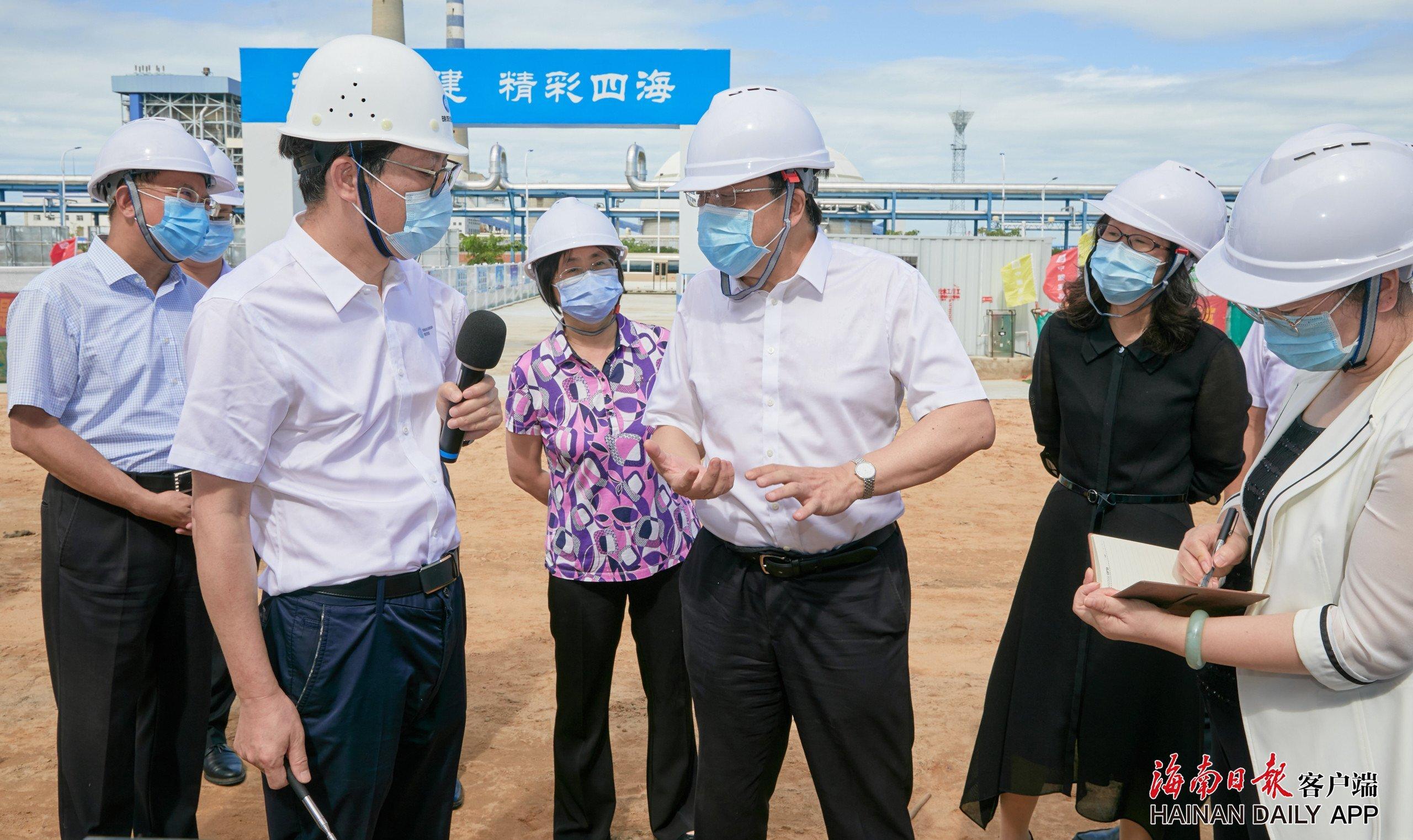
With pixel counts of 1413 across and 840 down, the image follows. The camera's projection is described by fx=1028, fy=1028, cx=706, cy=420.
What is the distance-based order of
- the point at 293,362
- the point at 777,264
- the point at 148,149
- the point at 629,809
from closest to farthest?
the point at 293,362, the point at 777,264, the point at 148,149, the point at 629,809

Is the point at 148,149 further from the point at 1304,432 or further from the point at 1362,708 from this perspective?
the point at 1362,708

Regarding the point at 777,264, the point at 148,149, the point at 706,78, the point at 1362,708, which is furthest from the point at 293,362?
the point at 706,78

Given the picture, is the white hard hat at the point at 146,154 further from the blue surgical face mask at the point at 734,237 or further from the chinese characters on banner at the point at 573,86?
the chinese characters on banner at the point at 573,86

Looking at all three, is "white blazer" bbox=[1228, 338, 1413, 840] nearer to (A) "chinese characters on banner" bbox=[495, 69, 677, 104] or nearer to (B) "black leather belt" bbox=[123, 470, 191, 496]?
(B) "black leather belt" bbox=[123, 470, 191, 496]

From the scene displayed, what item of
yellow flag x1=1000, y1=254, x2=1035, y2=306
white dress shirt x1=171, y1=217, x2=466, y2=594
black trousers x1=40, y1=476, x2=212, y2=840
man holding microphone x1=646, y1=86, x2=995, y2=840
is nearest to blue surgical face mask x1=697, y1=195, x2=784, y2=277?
man holding microphone x1=646, y1=86, x2=995, y2=840

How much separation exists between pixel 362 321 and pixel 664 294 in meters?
43.3

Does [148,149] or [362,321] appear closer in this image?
[362,321]

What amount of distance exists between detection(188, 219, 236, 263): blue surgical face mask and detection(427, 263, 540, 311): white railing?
700 inches

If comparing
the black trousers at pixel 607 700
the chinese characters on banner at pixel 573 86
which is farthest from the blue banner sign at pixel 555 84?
the black trousers at pixel 607 700

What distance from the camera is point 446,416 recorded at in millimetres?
2357

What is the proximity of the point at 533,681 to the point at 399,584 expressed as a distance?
3.42 meters

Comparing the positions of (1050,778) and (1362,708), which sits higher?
(1362,708)

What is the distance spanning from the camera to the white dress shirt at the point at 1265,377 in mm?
4066

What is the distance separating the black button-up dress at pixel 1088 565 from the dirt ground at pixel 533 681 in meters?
0.69
